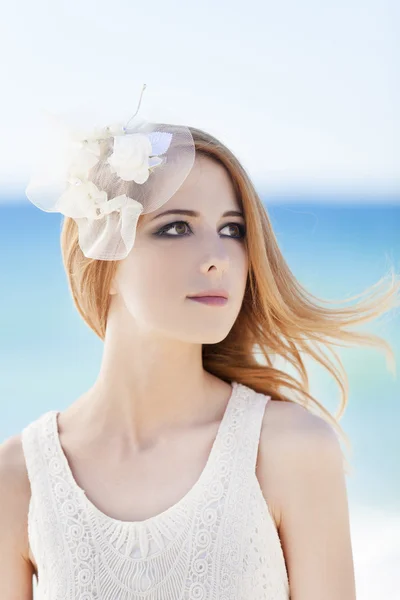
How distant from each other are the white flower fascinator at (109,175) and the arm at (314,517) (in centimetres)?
58

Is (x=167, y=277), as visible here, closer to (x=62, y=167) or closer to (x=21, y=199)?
(x=62, y=167)

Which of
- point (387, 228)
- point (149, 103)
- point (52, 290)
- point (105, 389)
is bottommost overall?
point (105, 389)

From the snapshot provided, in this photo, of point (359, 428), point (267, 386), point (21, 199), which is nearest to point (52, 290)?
point (21, 199)

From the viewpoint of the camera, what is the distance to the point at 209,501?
1.97 metres

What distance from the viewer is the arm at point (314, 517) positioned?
195 cm

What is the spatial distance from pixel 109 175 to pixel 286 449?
72cm

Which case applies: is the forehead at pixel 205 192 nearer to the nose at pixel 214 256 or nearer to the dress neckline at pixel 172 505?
the nose at pixel 214 256

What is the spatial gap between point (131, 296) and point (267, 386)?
47 centimetres

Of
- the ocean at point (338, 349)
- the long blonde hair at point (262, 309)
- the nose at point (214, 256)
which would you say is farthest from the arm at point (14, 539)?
the ocean at point (338, 349)

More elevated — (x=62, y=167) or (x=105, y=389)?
(x=62, y=167)

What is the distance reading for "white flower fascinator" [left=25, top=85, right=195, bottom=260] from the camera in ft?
6.65

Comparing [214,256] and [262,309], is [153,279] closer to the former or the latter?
[214,256]

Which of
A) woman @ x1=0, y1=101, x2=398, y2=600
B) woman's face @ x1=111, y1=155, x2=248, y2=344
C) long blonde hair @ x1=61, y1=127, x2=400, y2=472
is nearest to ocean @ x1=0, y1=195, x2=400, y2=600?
long blonde hair @ x1=61, y1=127, x2=400, y2=472

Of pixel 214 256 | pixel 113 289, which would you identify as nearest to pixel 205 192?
pixel 214 256
